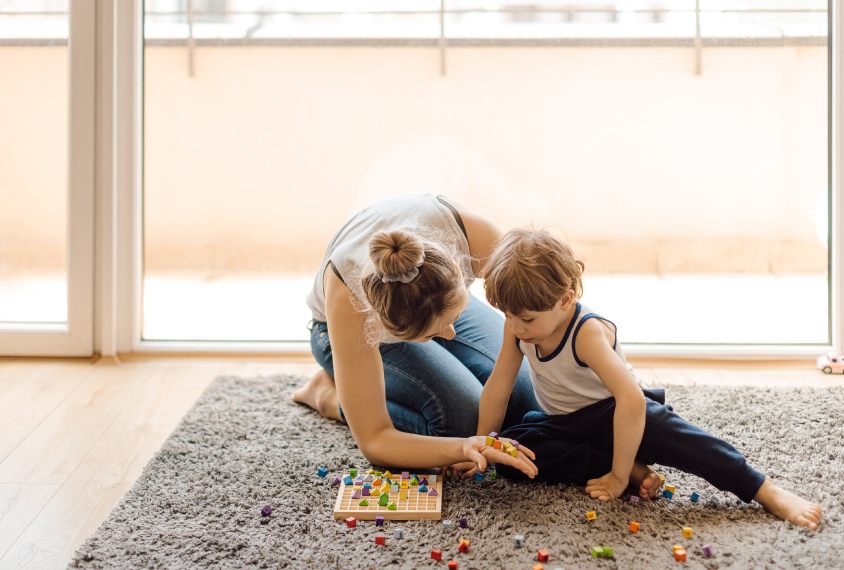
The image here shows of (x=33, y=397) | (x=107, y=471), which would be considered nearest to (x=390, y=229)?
(x=107, y=471)

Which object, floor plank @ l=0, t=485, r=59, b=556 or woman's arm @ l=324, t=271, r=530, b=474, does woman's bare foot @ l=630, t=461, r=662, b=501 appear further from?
floor plank @ l=0, t=485, r=59, b=556


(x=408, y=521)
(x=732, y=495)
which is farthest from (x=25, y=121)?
(x=732, y=495)

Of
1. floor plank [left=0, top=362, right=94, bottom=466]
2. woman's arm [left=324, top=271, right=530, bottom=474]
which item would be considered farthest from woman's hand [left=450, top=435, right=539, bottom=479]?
floor plank [left=0, top=362, right=94, bottom=466]

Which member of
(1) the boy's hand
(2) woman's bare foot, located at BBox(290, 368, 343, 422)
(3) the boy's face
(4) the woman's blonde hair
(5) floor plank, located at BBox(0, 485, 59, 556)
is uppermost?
(4) the woman's blonde hair

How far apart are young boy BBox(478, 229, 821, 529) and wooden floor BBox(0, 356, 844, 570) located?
77 centimetres

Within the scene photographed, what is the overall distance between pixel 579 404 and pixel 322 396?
2.28 ft

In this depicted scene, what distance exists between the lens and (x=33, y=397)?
1.99m

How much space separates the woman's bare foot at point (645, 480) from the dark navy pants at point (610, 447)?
18 millimetres

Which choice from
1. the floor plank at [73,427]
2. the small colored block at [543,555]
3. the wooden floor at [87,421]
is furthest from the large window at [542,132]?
the small colored block at [543,555]

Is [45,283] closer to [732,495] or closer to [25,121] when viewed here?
[25,121]

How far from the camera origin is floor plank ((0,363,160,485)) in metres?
1.55

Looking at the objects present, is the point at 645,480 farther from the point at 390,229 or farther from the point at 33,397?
the point at 33,397

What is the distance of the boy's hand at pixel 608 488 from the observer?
1337 millimetres

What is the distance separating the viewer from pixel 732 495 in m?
1.37
